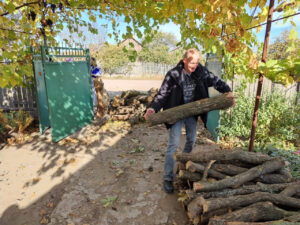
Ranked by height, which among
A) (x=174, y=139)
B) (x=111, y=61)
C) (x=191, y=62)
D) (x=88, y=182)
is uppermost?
(x=111, y=61)

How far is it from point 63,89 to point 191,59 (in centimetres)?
398

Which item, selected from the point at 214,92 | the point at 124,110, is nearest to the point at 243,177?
the point at 214,92

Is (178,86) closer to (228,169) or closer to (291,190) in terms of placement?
(228,169)

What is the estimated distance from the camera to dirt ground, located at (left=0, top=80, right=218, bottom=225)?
2.78 m

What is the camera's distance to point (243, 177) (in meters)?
2.50

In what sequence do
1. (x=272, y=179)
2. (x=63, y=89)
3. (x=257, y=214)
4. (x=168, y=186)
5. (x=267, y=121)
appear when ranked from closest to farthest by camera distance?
(x=257, y=214) → (x=272, y=179) → (x=168, y=186) → (x=267, y=121) → (x=63, y=89)

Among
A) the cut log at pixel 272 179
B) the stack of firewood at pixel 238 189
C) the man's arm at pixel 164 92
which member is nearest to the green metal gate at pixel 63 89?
the man's arm at pixel 164 92

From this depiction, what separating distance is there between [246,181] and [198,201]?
2.32 feet

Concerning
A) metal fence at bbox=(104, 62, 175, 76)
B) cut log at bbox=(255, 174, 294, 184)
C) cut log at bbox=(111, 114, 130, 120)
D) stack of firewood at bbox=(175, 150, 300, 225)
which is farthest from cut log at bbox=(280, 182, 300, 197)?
metal fence at bbox=(104, 62, 175, 76)

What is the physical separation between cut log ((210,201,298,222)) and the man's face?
183 cm

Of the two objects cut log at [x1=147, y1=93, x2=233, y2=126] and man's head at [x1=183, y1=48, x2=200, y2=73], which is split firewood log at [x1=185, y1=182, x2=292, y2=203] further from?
man's head at [x1=183, y1=48, x2=200, y2=73]

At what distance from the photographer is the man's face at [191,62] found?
9.11 ft

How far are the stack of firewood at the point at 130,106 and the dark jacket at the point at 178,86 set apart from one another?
12.8 feet

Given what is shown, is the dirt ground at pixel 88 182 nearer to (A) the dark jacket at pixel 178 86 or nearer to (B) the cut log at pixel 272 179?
(B) the cut log at pixel 272 179
